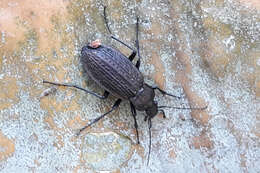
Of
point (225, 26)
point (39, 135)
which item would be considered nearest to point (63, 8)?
point (39, 135)

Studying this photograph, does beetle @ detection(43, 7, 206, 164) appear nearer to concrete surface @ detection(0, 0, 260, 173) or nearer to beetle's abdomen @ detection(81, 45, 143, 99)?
beetle's abdomen @ detection(81, 45, 143, 99)

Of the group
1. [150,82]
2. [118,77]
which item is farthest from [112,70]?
[150,82]

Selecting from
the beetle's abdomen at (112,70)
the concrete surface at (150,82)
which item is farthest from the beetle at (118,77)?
the concrete surface at (150,82)

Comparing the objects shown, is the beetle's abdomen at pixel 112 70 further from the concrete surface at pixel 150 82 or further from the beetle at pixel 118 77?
the concrete surface at pixel 150 82

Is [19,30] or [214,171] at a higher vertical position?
[19,30]

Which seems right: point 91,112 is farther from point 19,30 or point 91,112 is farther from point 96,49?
point 19,30

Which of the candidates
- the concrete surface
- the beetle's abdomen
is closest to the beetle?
the beetle's abdomen
